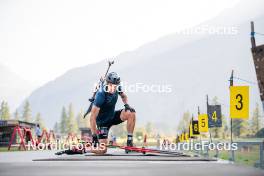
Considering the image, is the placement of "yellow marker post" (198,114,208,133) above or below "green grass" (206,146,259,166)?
above

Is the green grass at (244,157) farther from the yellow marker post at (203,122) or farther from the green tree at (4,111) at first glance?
the green tree at (4,111)

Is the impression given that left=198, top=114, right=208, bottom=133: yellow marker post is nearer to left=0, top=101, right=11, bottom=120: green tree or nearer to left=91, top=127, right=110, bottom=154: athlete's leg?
left=91, top=127, right=110, bottom=154: athlete's leg

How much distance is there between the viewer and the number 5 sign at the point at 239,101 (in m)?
12.6

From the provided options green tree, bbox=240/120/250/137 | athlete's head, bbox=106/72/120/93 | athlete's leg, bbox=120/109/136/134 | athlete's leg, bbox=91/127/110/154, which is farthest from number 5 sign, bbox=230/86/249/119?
green tree, bbox=240/120/250/137

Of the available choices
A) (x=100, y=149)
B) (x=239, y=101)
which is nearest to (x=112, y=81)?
(x=100, y=149)

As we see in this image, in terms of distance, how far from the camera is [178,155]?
40.4 ft

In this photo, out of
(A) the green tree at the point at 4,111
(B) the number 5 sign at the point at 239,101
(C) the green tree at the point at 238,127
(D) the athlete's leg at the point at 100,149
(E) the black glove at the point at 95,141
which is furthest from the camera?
(C) the green tree at the point at 238,127

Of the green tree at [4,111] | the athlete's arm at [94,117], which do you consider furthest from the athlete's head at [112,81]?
the green tree at [4,111]

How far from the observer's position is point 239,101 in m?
12.7

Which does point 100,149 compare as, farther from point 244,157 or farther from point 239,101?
point 244,157

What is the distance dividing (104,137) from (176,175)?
690 centimetres

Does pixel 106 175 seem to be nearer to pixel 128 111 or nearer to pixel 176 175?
pixel 176 175

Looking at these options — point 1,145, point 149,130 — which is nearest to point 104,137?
point 1,145

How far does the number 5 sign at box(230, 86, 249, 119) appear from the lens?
41.3ft
